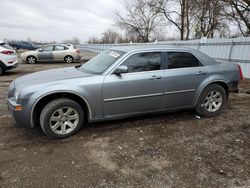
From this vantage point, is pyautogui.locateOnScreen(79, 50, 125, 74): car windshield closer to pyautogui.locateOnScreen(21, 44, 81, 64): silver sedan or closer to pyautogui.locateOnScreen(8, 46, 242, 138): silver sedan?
pyautogui.locateOnScreen(8, 46, 242, 138): silver sedan

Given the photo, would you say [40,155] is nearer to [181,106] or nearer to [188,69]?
[181,106]

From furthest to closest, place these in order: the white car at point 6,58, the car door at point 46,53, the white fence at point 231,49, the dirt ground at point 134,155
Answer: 1. the car door at point 46,53
2. the white car at point 6,58
3. the white fence at point 231,49
4. the dirt ground at point 134,155

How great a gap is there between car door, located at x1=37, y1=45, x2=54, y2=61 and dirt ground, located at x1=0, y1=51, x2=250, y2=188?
38.1 feet

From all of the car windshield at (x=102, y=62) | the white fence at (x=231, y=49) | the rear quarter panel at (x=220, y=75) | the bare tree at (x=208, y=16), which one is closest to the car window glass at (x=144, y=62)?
the car windshield at (x=102, y=62)

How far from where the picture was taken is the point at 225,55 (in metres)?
9.82

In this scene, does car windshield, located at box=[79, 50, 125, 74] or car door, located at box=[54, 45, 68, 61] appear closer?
car windshield, located at box=[79, 50, 125, 74]

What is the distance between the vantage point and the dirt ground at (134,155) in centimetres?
258

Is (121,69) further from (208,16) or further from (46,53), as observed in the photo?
(208,16)

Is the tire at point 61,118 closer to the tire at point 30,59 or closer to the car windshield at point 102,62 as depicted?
the car windshield at point 102,62

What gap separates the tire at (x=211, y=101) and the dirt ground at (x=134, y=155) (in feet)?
0.66

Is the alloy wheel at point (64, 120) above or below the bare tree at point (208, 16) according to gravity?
below

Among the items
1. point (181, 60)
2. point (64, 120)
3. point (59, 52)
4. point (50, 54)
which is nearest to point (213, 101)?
point (181, 60)

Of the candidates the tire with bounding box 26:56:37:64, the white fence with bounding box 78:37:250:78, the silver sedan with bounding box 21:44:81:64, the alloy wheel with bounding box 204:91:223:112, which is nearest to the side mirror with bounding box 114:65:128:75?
the alloy wheel with bounding box 204:91:223:112

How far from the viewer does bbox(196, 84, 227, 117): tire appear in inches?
175
